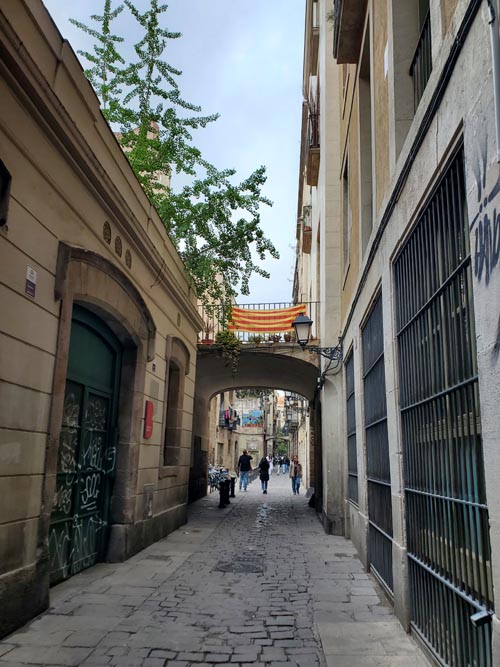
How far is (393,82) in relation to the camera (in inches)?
215

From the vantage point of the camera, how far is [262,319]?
15.6 metres

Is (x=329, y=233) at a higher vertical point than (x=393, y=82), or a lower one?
higher

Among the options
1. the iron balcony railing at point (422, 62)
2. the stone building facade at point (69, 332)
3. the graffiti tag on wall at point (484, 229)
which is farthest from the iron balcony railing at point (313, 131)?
the graffiti tag on wall at point (484, 229)

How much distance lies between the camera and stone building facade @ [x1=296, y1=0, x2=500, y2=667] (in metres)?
2.81

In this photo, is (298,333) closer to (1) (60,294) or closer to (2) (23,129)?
(1) (60,294)

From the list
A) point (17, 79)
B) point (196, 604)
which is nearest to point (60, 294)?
point (17, 79)

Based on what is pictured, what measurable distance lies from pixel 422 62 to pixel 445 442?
3521 mm

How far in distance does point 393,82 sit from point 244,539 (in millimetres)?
7958

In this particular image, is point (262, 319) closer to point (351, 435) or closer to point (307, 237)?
point (351, 435)

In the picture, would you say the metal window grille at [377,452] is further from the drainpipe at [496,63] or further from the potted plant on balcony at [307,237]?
the potted plant on balcony at [307,237]

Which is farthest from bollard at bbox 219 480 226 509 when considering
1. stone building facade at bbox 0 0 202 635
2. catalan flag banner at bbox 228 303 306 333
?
stone building facade at bbox 0 0 202 635

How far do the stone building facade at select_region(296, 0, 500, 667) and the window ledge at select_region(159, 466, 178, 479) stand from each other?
3.73 m

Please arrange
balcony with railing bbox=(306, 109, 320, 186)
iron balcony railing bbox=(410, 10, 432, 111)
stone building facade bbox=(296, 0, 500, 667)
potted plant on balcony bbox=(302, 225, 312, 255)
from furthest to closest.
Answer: potted plant on balcony bbox=(302, 225, 312, 255) → balcony with railing bbox=(306, 109, 320, 186) → iron balcony railing bbox=(410, 10, 432, 111) → stone building facade bbox=(296, 0, 500, 667)

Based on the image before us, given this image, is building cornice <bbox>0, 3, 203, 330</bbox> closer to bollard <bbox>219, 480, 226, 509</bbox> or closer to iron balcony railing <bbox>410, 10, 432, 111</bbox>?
iron balcony railing <bbox>410, 10, 432, 111</bbox>
